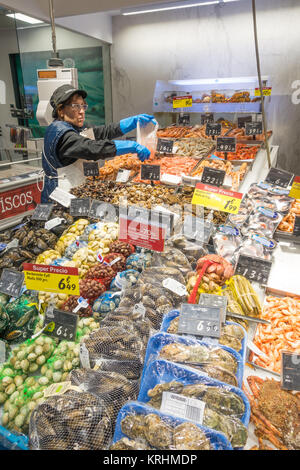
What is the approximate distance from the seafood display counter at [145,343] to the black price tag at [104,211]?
0.18 m

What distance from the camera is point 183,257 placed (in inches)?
92.0

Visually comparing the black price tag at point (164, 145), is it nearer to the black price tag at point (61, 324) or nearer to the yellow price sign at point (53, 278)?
the yellow price sign at point (53, 278)

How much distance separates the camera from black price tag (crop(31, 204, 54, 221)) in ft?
9.71

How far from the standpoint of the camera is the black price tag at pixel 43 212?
2.96 m

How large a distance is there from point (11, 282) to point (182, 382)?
132 centimetres

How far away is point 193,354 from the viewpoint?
1484 millimetres

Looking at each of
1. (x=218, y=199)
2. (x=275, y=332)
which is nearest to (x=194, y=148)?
(x=218, y=199)

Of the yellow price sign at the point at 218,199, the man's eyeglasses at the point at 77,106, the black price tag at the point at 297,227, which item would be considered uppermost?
the man's eyeglasses at the point at 77,106

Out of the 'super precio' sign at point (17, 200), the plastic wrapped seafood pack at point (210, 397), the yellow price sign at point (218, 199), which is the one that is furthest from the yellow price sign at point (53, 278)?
the 'super precio' sign at point (17, 200)

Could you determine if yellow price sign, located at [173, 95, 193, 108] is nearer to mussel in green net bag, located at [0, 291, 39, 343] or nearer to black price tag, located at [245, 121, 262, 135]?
black price tag, located at [245, 121, 262, 135]

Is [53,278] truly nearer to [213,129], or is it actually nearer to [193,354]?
[193,354]
